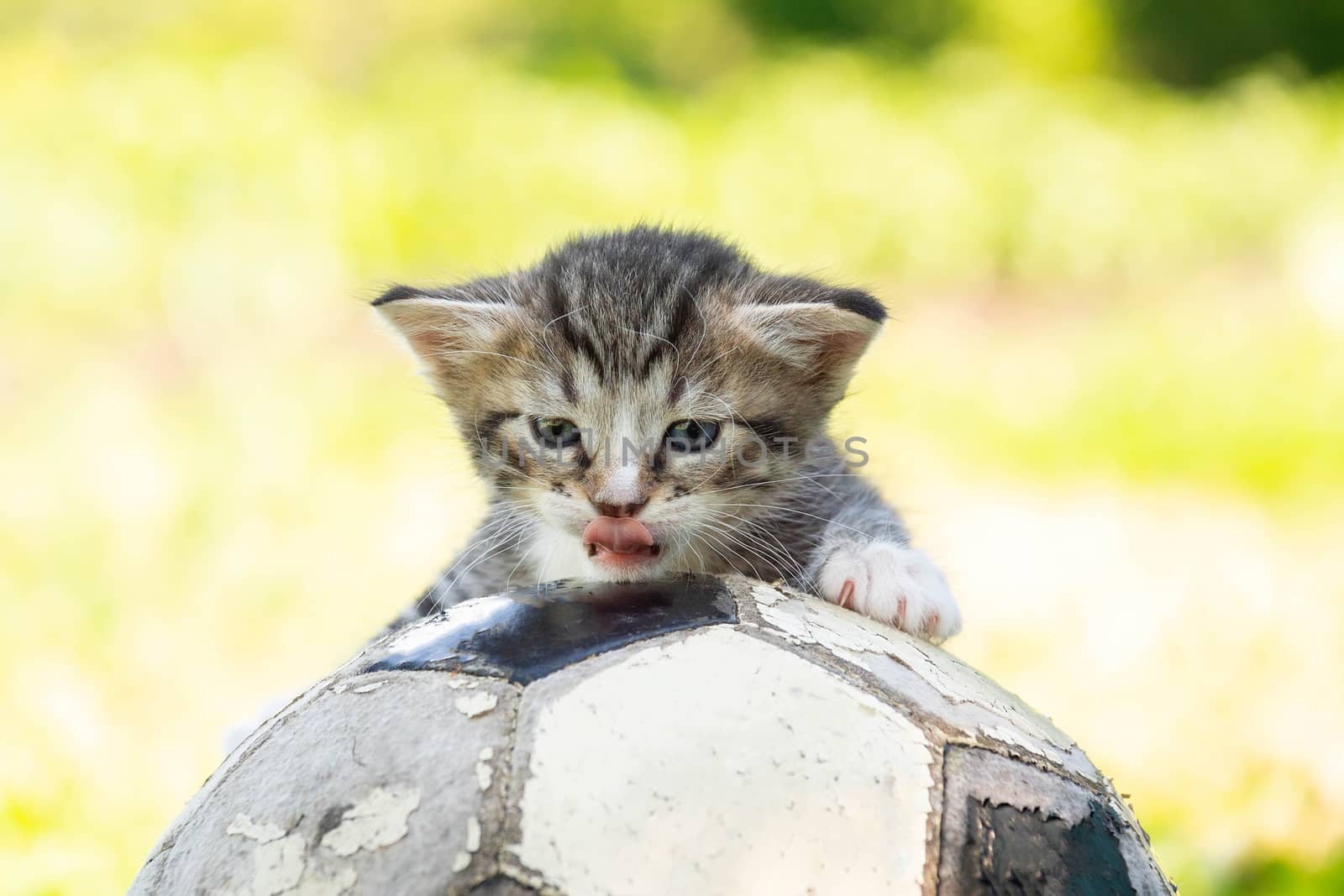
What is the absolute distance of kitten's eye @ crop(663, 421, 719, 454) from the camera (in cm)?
308

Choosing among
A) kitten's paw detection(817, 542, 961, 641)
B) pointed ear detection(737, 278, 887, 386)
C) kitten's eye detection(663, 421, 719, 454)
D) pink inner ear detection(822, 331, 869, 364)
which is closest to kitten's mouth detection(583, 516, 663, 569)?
kitten's eye detection(663, 421, 719, 454)

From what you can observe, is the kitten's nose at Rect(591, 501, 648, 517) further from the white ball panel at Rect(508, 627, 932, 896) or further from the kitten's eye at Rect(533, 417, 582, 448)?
the white ball panel at Rect(508, 627, 932, 896)

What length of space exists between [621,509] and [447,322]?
2.64ft

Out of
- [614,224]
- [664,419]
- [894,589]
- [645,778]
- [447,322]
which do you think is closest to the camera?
[645,778]

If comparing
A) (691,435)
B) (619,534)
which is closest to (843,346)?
(691,435)

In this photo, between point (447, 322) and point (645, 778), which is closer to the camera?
point (645, 778)

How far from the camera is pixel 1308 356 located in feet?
28.8

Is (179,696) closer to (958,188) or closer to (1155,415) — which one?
(1155,415)

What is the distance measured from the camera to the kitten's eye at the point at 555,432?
3.16m

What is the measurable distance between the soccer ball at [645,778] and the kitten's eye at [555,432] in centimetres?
75

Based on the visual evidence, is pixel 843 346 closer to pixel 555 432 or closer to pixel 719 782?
pixel 555 432

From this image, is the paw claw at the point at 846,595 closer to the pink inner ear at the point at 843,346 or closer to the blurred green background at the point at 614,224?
the pink inner ear at the point at 843,346

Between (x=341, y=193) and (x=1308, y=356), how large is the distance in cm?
673

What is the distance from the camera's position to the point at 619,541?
2908 mm
